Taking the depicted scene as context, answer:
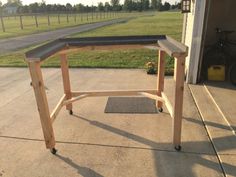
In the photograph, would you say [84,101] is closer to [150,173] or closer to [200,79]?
[150,173]

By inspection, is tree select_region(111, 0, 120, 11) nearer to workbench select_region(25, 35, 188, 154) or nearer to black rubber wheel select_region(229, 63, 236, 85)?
black rubber wheel select_region(229, 63, 236, 85)

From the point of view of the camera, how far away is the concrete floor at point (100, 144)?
2506 mm

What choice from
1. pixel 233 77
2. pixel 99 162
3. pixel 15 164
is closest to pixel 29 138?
pixel 15 164

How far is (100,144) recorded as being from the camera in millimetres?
2955

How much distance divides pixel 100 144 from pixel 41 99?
93 centimetres

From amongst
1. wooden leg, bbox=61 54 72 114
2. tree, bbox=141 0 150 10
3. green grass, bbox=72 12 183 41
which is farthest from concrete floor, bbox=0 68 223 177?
tree, bbox=141 0 150 10

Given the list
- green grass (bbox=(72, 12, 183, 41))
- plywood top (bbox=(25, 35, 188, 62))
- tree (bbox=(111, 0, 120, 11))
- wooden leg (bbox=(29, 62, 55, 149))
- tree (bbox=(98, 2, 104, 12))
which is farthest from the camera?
tree (bbox=(111, 0, 120, 11))

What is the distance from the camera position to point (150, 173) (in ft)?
7.98

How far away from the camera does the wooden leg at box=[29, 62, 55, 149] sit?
2.40m

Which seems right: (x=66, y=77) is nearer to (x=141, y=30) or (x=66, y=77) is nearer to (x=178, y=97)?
(x=178, y=97)

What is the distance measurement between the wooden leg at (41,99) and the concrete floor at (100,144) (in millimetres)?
226

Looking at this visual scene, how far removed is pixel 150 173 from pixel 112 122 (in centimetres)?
119

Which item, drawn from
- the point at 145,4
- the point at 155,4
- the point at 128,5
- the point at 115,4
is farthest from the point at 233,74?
the point at 115,4

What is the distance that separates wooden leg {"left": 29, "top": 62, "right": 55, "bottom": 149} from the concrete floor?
0.23 meters
